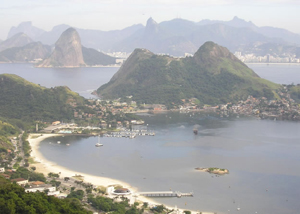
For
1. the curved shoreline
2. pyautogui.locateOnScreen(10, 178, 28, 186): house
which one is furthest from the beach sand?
pyautogui.locateOnScreen(10, 178, 28, 186): house

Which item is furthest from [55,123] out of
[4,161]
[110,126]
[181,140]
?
[4,161]

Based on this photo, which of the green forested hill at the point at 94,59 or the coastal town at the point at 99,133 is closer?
the coastal town at the point at 99,133

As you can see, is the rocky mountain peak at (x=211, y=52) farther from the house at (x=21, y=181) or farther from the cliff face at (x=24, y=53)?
the cliff face at (x=24, y=53)

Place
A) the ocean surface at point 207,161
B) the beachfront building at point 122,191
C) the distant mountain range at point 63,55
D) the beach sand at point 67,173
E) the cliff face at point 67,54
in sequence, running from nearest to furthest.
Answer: the ocean surface at point 207,161 < the beachfront building at point 122,191 < the beach sand at point 67,173 < the cliff face at point 67,54 < the distant mountain range at point 63,55

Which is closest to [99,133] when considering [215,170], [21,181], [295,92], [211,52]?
[215,170]

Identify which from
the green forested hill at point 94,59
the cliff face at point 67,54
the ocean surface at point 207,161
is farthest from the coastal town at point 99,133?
the green forested hill at point 94,59

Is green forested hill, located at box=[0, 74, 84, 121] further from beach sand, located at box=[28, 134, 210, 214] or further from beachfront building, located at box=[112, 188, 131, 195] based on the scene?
beachfront building, located at box=[112, 188, 131, 195]

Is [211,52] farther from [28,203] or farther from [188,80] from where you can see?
[28,203]
